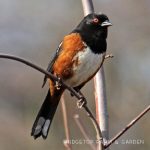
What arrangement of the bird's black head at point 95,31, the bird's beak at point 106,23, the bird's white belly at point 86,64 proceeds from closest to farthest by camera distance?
1. the bird's white belly at point 86,64
2. the bird's black head at point 95,31
3. the bird's beak at point 106,23

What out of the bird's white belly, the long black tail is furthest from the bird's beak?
the long black tail

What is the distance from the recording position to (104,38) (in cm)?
459

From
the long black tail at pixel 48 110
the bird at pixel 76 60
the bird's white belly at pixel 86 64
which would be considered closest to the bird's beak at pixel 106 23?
the bird at pixel 76 60

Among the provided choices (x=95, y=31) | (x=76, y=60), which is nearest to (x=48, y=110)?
(x=76, y=60)

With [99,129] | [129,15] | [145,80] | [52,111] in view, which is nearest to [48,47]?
[129,15]

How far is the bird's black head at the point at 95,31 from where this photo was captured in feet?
14.6

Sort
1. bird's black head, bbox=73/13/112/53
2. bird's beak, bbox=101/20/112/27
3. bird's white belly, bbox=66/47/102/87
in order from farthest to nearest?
bird's beak, bbox=101/20/112/27, bird's black head, bbox=73/13/112/53, bird's white belly, bbox=66/47/102/87

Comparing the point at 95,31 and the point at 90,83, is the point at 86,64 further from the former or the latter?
the point at 90,83

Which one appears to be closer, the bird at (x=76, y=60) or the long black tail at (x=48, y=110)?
the bird at (x=76, y=60)

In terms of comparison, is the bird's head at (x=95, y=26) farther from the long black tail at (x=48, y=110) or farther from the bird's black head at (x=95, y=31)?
the long black tail at (x=48, y=110)

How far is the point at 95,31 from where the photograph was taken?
4.61 meters

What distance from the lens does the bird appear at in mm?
4355

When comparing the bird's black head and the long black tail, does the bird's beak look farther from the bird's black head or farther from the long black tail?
the long black tail

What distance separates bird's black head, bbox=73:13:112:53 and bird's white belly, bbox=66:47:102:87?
6cm
